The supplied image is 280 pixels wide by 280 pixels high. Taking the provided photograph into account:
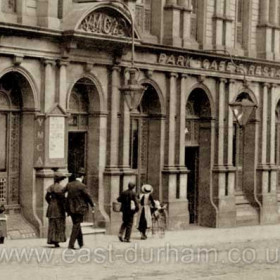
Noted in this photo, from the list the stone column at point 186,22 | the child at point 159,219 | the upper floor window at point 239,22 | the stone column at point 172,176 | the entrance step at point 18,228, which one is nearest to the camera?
the entrance step at point 18,228

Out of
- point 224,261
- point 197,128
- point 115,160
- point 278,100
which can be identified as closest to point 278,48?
point 278,100

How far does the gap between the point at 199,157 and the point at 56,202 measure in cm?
989

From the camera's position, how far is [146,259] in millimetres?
20828

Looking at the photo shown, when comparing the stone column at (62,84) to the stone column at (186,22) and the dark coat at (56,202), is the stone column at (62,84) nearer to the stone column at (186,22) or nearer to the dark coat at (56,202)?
the dark coat at (56,202)

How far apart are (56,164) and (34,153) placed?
675mm

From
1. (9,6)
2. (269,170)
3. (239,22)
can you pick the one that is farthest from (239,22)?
(9,6)

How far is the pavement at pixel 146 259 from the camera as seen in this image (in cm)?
1822

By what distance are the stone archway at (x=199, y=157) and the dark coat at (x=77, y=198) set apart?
370 inches

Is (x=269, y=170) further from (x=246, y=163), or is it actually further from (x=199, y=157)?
(x=199, y=157)

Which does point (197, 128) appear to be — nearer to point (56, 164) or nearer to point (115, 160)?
point (115, 160)

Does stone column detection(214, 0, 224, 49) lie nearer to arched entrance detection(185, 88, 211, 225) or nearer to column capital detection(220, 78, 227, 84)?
column capital detection(220, 78, 227, 84)

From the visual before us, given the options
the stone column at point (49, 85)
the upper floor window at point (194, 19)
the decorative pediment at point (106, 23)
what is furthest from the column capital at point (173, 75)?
the stone column at point (49, 85)

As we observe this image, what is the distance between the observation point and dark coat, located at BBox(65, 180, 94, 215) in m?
21.5

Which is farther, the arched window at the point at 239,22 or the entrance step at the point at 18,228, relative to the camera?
the arched window at the point at 239,22
